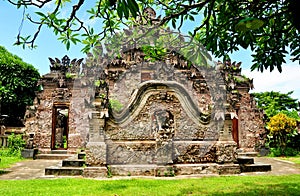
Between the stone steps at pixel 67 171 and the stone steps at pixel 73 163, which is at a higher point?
the stone steps at pixel 73 163

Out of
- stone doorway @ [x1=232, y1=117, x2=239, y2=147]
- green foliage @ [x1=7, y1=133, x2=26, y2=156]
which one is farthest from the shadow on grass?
green foliage @ [x1=7, y1=133, x2=26, y2=156]

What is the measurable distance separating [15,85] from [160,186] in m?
21.3

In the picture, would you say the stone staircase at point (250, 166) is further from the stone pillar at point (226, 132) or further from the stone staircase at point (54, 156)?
the stone staircase at point (54, 156)

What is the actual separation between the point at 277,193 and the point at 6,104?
2363cm

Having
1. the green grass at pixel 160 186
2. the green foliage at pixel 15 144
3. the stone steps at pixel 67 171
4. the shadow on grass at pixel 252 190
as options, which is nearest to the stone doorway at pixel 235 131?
the green grass at pixel 160 186

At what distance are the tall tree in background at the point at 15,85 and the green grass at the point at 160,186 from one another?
18.1 metres

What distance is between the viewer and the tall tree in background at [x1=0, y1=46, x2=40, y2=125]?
23672 mm

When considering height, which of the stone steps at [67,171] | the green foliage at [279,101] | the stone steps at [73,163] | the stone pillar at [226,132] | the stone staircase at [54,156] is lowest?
the stone staircase at [54,156]

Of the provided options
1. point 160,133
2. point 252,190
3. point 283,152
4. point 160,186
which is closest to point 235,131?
point 283,152

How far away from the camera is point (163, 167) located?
8.48 meters

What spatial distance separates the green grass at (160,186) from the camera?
20.3ft

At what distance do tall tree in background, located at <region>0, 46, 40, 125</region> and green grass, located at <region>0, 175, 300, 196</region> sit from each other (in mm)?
18140

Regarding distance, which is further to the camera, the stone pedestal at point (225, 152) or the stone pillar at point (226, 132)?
the stone pillar at point (226, 132)

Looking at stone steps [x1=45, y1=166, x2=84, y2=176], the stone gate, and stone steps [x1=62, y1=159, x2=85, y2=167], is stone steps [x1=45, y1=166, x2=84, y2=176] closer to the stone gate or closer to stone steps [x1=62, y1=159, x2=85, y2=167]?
the stone gate
